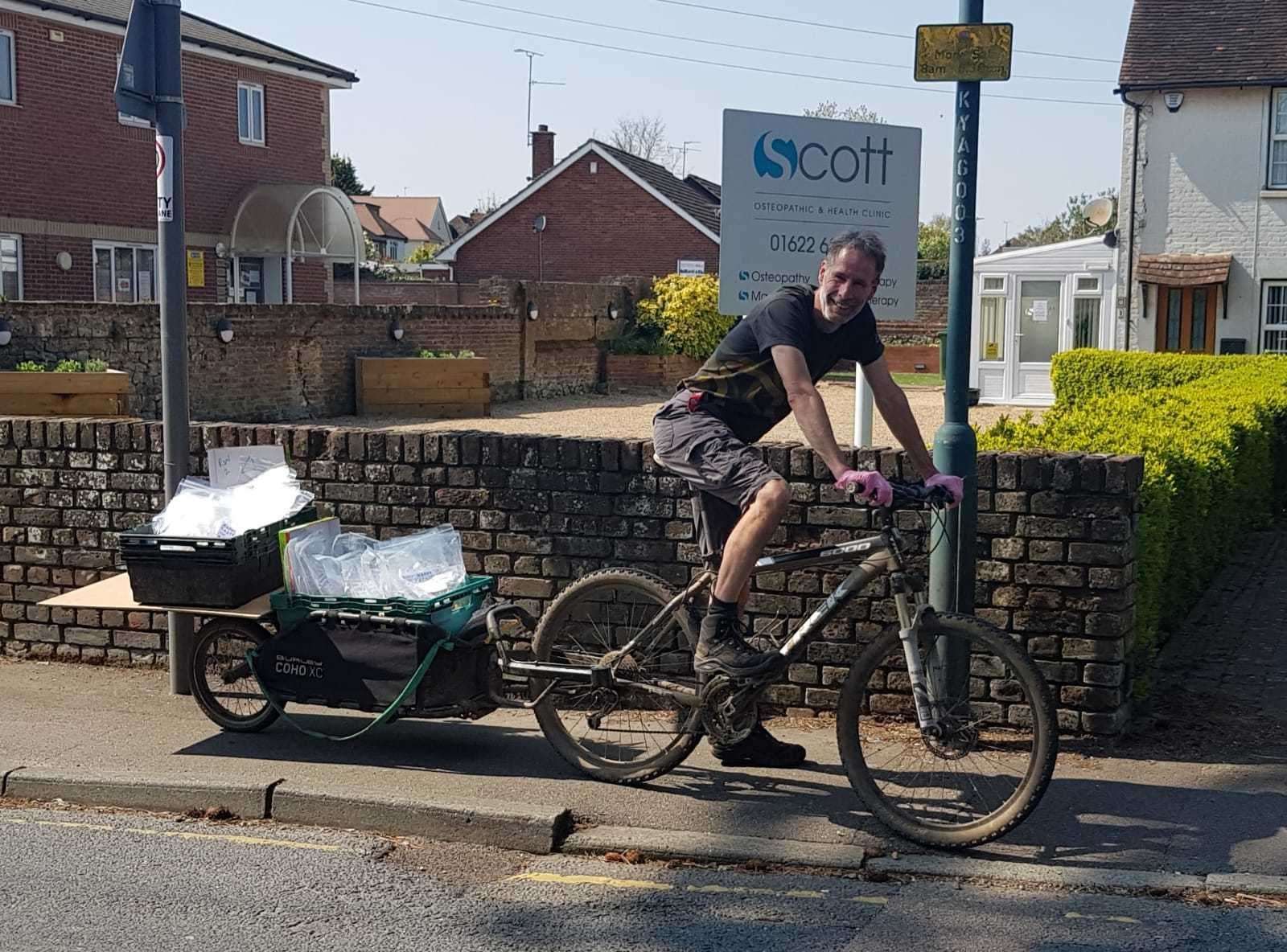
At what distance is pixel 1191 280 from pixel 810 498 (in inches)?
903

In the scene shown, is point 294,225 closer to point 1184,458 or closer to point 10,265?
point 10,265

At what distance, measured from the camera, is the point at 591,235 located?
49312mm

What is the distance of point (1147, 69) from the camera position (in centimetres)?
2791

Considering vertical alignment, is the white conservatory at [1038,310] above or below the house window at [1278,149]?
below

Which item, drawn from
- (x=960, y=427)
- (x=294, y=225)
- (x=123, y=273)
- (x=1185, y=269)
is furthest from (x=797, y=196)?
(x=294, y=225)

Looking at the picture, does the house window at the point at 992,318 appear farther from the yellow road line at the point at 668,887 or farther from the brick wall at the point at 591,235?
the yellow road line at the point at 668,887

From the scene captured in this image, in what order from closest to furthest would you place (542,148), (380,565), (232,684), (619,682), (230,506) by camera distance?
(619,682) → (380,565) → (230,506) → (232,684) → (542,148)

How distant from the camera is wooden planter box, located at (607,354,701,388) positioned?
33625 mm

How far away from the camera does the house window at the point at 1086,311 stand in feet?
94.1

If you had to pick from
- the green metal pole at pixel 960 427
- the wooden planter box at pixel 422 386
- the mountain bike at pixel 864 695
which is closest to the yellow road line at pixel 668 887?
the mountain bike at pixel 864 695

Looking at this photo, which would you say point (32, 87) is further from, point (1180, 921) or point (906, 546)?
point (1180, 921)

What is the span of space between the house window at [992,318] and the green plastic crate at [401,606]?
79.6 feet

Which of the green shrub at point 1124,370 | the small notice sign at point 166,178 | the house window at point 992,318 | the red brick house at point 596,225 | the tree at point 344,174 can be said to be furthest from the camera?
the tree at point 344,174

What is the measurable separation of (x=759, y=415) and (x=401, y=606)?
1.61 m
